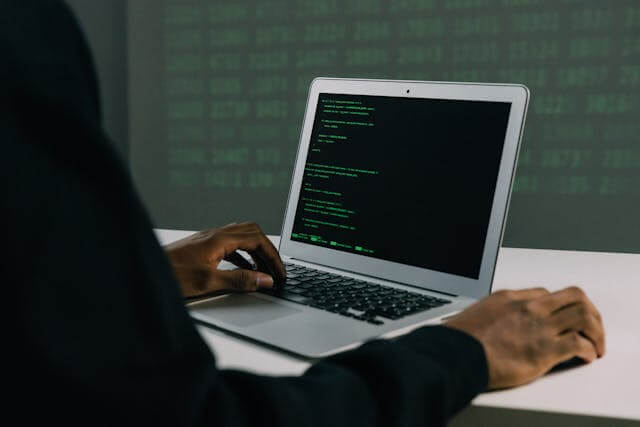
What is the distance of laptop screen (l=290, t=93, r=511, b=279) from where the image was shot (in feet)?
2.96

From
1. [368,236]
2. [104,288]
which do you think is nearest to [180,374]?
[104,288]

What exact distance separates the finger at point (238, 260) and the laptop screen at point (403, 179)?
0.11m

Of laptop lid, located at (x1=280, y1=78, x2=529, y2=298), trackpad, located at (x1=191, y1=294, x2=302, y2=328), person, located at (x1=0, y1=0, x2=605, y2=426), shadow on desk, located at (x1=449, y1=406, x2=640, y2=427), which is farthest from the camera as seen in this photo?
laptop lid, located at (x1=280, y1=78, x2=529, y2=298)

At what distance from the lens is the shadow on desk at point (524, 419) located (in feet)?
1.85

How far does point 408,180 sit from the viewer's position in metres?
0.97

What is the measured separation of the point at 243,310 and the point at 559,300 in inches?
13.7

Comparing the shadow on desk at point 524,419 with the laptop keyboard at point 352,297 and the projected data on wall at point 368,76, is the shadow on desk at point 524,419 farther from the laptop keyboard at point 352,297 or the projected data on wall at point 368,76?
the projected data on wall at point 368,76

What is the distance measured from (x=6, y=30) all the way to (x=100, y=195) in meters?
0.10

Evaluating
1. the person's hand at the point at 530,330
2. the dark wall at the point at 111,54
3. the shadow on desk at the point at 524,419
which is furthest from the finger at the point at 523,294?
the dark wall at the point at 111,54

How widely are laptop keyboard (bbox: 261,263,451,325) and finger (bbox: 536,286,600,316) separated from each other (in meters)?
0.18

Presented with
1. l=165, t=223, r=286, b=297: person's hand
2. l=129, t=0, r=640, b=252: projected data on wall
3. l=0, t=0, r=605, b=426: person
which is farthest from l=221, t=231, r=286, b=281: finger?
l=129, t=0, r=640, b=252: projected data on wall

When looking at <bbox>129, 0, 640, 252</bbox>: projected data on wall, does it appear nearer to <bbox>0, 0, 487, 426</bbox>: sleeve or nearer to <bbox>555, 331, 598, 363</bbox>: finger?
<bbox>555, 331, 598, 363</bbox>: finger

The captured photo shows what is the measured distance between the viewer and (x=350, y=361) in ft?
1.72

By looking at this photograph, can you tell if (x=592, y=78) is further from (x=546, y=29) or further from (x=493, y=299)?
(x=493, y=299)
